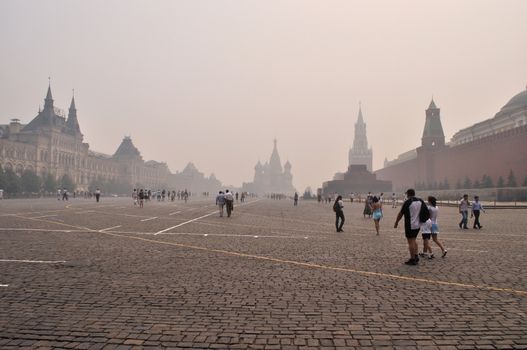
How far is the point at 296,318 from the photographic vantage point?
18.2ft

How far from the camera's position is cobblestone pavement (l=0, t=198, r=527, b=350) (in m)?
4.87

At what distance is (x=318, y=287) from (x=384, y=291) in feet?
3.33

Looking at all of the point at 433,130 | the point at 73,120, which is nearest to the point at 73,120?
the point at 73,120

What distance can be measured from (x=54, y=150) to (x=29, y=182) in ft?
92.0

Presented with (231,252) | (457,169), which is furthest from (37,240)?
(457,169)

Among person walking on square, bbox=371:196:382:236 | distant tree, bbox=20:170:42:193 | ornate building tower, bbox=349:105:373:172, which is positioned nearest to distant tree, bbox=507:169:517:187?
person walking on square, bbox=371:196:382:236

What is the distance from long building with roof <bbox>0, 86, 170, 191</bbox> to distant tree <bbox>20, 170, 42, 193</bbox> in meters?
8.15

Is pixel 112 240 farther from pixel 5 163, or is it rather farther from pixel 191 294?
pixel 5 163

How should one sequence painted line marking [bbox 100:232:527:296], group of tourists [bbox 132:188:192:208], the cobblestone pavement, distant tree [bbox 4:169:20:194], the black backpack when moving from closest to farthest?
the cobblestone pavement → painted line marking [bbox 100:232:527:296] → the black backpack → group of tourists [bbox 132:188:192:208] → distant tree [bbox 4:169:20:194]

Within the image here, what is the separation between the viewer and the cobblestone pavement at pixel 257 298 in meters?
4.87

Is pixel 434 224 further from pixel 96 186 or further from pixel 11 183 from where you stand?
pixel 96 186

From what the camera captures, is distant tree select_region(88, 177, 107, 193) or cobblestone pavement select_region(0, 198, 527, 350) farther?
distant tree select_region(88, 177, 107, 193)

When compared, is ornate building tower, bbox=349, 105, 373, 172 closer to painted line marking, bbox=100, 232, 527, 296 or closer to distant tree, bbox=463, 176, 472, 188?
distant tree, bbox=463, 176, 472, 188

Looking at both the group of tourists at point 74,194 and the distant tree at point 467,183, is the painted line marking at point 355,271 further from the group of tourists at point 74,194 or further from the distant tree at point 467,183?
the distant tree at point 467,183
